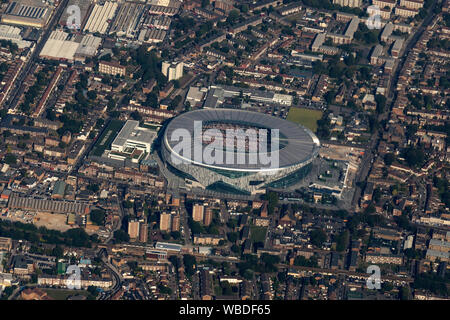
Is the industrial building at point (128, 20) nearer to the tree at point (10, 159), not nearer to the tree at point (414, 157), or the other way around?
the tree at point (10, 159)

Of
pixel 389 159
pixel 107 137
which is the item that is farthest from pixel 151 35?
pixel 389 159

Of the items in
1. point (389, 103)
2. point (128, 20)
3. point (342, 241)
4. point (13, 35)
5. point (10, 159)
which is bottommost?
point (10, 159)

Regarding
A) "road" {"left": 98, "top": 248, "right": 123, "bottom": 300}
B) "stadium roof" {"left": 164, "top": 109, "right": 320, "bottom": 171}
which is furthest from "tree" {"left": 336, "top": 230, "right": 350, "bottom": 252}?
"road" {"left": 98, "top": 248, "right": 123, "bottom": 300}

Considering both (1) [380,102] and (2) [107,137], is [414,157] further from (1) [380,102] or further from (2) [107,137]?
(2) [107,137]

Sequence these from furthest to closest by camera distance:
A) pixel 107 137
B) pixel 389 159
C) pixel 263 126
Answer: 1. pixel 107 137
2. pixel 263 126
3. pixel 389 159

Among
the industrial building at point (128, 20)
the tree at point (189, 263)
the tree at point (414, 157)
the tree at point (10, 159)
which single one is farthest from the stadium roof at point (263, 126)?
the industrial building at point (128, 20)

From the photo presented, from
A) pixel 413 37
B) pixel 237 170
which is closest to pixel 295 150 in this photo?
pixel 237 170
